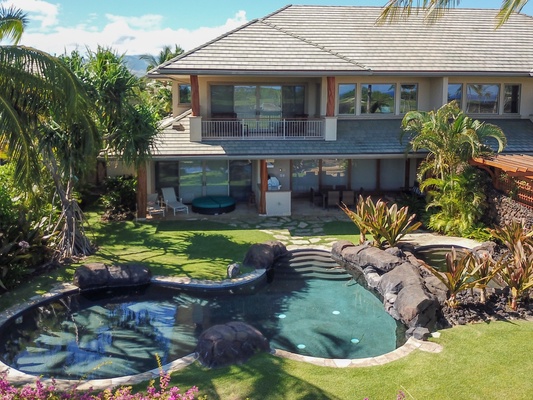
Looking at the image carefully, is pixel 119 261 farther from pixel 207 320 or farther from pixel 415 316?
pixel 415 316

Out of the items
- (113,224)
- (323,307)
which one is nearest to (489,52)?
(323,307)

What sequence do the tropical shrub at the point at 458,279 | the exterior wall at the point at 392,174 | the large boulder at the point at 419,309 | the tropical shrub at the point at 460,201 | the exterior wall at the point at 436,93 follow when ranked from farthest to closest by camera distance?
the exterior wall at the point at 392,174
the exterior wall at the point at 436,93
the tropical shrub at the point at 460,201
the tropical shrub at the point at 458,279
the large boulder at the point at 419,309

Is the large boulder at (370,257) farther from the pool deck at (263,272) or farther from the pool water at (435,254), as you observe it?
the pool water at (435,254)

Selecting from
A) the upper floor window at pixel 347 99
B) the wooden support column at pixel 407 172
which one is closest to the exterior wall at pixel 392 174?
the wooden support column at pixel 407 172

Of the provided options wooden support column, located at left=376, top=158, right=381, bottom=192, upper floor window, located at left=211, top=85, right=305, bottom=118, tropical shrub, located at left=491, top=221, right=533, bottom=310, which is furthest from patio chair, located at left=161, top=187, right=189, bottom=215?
tropical shrub, located at left=491, top=221, right=533, bottom=310

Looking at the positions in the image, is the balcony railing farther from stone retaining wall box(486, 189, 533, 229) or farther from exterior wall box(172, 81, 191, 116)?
stone retaining wall box(486, 189, 533, 229)

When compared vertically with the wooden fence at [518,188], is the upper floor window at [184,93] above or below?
above
